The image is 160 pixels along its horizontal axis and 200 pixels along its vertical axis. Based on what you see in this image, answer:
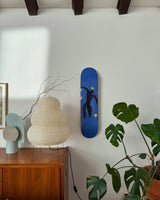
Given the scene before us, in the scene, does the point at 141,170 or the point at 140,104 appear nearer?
the point at 141,170

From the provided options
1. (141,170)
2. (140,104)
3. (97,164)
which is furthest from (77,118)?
(141,170)

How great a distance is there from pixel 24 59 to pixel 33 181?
123 centimetres

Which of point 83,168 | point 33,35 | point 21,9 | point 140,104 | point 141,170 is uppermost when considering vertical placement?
point 21,9

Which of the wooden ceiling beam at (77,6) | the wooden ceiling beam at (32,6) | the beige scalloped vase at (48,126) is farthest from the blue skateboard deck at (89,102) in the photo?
the wooden ceiling beam at (32,6)

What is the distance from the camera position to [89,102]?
69.5 inches

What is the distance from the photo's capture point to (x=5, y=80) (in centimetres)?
180

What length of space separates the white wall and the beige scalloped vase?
319 mm

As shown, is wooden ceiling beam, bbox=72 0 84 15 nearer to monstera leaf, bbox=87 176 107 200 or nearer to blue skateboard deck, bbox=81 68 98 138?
blue skateboard deck, bbox=81 68 98 138

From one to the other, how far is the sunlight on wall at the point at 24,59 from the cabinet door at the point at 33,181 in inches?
30.9

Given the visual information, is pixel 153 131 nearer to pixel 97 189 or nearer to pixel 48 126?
pixel 97 189

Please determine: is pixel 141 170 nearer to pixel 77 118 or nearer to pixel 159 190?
pixel 159 190

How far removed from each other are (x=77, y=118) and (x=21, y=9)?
1.36 meters

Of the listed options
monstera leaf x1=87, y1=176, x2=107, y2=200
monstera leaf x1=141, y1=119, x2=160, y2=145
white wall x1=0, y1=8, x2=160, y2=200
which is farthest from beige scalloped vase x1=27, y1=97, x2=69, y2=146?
monstera leaf x1=141, y1=119, x2=160, y2=145

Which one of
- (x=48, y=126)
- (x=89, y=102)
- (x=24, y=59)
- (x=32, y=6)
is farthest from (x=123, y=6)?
(x=48, y=126)
